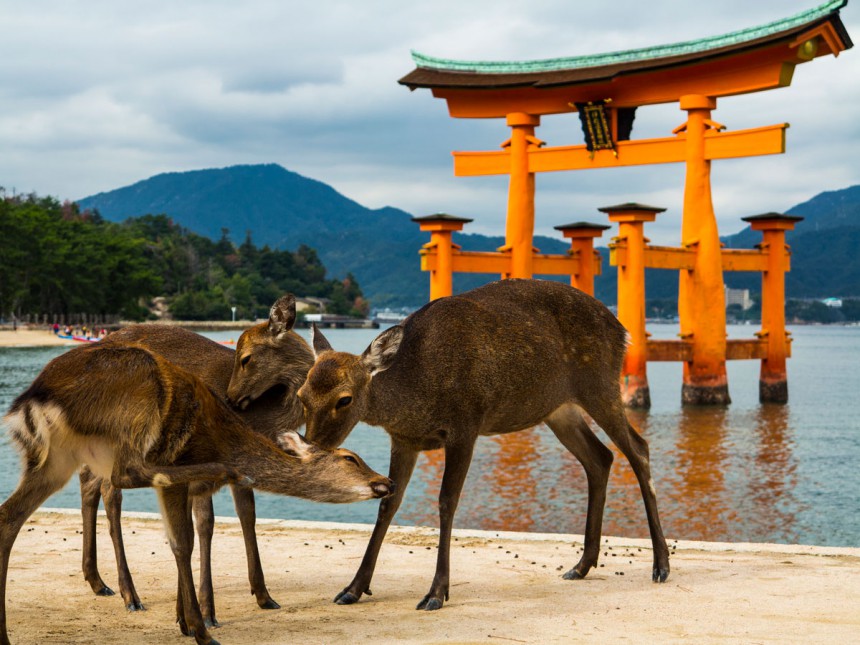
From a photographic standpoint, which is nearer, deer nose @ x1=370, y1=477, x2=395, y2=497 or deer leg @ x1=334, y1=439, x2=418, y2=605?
deer nose @ x1=370, y1=477, x2=395, y2=497

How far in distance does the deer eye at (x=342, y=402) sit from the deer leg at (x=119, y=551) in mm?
1480

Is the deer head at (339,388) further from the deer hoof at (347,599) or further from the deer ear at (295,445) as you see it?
the deer hoof at (347,599)

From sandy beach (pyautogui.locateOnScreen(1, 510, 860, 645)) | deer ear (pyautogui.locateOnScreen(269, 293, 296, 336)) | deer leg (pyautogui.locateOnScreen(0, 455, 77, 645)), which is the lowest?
sandy beach (pyautogui.locateOnScreen(1, 510, 860, 645))

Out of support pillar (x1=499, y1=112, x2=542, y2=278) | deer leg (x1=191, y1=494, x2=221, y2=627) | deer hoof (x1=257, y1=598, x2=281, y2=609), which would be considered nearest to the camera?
deer leg (x1=191, y1=494, x2=221, y2=627)

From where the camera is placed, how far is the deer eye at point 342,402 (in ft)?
16.5

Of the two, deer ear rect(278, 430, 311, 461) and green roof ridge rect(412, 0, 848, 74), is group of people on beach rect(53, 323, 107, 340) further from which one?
deer ear rect(278, 430, 311, 461)

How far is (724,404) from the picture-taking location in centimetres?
2577

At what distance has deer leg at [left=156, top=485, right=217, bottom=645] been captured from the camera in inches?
183

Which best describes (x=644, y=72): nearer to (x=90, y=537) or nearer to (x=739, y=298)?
(x=90, y=537)

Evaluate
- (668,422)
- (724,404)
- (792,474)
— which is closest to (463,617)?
(792,474)

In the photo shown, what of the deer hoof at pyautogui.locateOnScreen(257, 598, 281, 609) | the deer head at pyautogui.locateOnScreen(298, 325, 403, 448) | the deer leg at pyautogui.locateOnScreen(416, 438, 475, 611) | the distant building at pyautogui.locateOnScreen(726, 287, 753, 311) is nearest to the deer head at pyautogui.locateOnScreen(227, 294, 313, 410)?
the deer head at pyautogui.locateOnScreen(298, 325, 403, 448)

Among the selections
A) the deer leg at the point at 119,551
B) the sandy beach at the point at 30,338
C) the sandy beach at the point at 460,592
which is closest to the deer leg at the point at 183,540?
the sandy beach at the point at 460,592

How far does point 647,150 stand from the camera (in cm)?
2420

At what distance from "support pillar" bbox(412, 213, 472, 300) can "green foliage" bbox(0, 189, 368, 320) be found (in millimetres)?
45901
